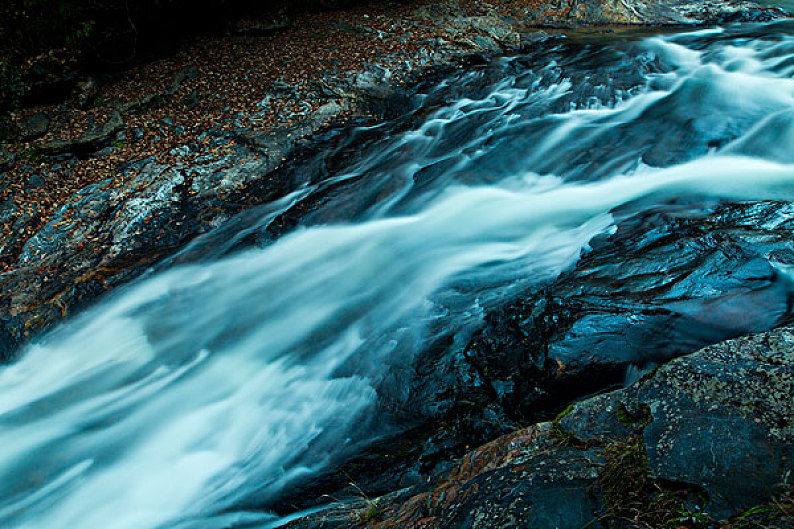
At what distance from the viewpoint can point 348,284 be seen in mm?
4938

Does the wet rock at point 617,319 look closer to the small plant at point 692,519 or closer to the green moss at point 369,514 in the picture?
the green moss at point 369,514

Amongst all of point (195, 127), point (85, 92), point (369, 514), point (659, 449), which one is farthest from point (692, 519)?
point (85, 92)

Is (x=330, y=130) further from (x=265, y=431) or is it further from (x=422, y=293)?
(x=265, y=431)

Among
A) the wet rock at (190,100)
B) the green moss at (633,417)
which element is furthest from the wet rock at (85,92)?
the green moss at (633,417)

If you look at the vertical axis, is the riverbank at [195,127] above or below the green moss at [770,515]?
above

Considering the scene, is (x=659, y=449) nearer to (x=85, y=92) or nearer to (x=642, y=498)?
(x=642, y=498)

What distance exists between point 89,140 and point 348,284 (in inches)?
158

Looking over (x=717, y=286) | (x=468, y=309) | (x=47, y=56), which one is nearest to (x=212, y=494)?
(x=468, y=309)

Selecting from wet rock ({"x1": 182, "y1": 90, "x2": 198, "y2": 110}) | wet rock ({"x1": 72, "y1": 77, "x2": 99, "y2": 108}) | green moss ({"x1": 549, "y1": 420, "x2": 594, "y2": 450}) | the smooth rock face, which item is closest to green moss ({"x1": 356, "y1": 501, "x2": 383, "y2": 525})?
the smooth rock face

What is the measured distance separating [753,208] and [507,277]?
1.90 m

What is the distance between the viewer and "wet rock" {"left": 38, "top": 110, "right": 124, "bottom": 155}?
6.30 meters

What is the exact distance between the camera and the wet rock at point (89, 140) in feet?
20.7

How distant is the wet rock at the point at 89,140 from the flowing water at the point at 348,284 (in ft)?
7.44

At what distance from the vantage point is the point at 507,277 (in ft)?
14.1
